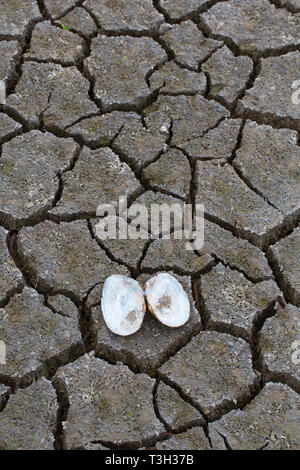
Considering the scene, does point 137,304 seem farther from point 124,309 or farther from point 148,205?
point 148,205

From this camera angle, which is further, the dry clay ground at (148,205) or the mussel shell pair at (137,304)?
the mussel shell pair at (137,304)

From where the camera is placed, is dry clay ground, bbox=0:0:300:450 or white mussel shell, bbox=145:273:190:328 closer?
dry clay ground, bbox=0:0:300:450

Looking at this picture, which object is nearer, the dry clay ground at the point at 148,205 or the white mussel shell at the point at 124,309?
the dry clay ground at the point at 148,205

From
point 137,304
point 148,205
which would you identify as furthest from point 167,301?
point 148,205

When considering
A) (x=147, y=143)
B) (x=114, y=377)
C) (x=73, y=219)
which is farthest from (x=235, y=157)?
(x=114, y=377)
